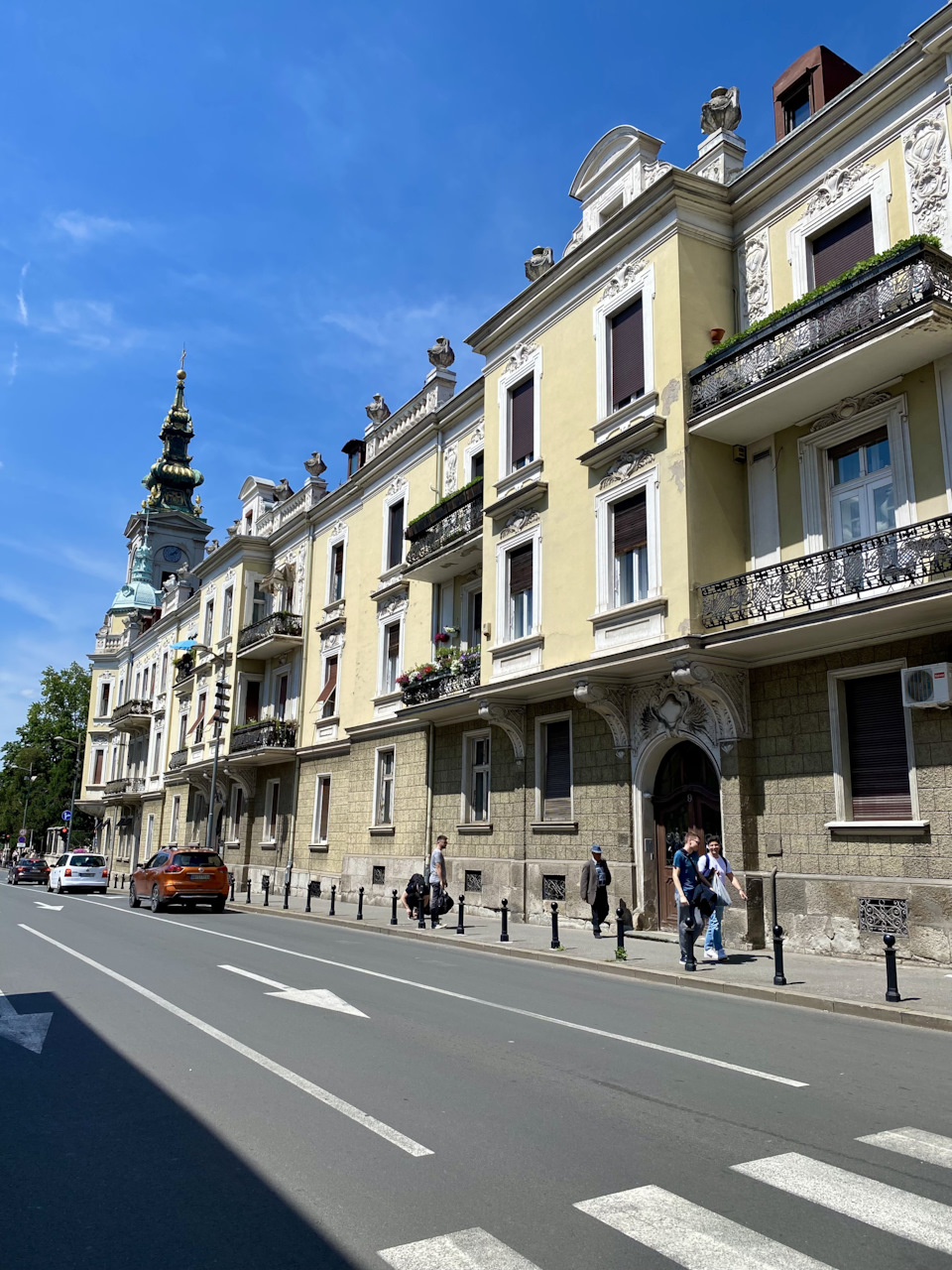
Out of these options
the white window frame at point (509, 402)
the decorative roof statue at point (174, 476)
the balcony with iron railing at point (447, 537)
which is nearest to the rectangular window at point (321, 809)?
the balcony with iron railing at point (447, 537)

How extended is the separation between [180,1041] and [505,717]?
13572 millimetres

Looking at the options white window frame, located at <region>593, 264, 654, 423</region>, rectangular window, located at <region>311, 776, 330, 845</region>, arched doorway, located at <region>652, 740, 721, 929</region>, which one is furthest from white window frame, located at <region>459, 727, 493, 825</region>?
rectangular window, located at <region>311, 776, 330, 845</region>

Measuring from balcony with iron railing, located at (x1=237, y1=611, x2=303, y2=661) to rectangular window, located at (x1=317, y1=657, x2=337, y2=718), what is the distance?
2.31m

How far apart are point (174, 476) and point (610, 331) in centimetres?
6460

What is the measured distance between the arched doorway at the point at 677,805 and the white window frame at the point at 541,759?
2023 millimetres

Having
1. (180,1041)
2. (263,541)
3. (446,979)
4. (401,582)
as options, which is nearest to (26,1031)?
(180,1041)

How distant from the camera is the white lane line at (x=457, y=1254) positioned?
3826 millimetres

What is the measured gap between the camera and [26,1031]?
8.54m

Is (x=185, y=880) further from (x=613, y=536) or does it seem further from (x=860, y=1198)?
(x=860, y=1198)

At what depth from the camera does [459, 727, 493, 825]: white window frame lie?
22.6m

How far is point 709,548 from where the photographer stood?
16266 mm

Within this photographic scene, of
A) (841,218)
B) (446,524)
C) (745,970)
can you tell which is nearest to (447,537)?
(446,524)

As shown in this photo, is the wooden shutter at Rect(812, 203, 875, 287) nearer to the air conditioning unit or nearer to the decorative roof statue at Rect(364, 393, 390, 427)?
the air conditioning unit

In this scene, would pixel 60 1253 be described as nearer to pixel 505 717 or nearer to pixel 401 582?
pixel 505 717
